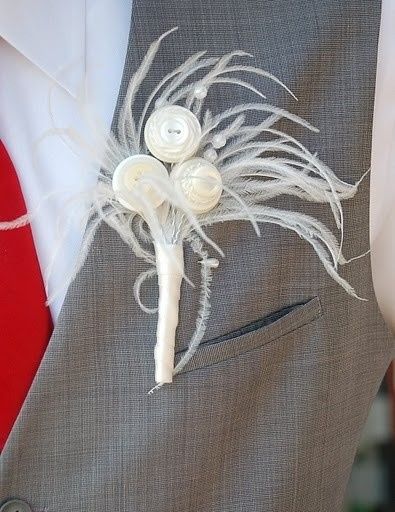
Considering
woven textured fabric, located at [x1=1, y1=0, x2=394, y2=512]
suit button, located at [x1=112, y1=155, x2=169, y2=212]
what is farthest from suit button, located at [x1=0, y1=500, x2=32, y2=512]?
suit button, located at [x1=112, y1=155, x2=169, y2=212]

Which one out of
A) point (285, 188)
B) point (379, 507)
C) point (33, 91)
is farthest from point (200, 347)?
point (379, 507)

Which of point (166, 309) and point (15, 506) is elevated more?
point (166, 309)

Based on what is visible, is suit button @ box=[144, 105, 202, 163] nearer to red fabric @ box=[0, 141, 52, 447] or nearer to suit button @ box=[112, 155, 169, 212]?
suit button @ box=[112, 155, 169, 212]

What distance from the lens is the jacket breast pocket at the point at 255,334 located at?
66cm

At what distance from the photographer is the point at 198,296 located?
2.16 ft

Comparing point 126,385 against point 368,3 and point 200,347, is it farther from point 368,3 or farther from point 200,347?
point 368,3

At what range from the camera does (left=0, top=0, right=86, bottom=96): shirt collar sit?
26.2 inches

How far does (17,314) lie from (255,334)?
0.18 m

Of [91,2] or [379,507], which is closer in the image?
[91,2]

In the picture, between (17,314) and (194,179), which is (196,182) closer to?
(194,179)

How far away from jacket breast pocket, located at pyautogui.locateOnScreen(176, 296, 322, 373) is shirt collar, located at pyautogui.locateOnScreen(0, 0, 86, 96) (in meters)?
0.22

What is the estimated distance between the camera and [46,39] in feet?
2.20

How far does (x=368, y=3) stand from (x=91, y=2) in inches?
8.7

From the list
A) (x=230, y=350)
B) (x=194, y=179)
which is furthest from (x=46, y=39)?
(x=230, y=350)
